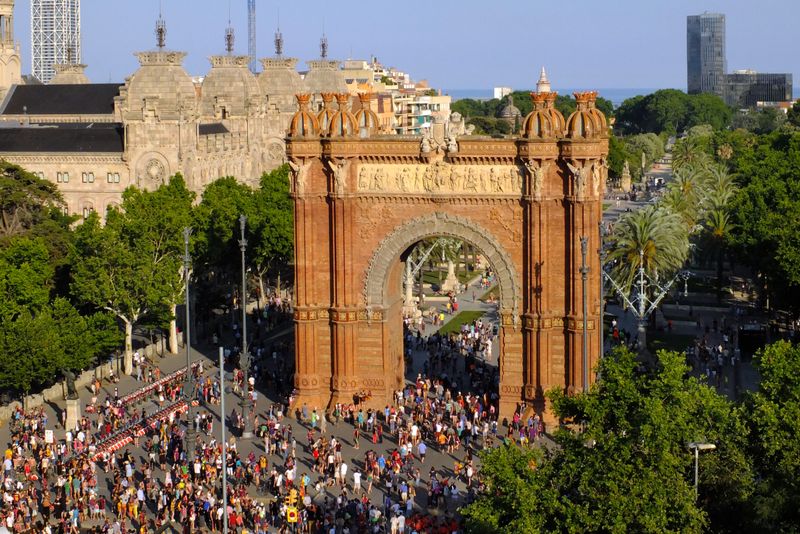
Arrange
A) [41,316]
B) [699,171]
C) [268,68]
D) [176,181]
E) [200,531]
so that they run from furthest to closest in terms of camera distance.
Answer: [268,68], [699,171], [176,181], [41,316], [200,531]

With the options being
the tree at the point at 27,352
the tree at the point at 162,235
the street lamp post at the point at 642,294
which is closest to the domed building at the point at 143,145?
the tree at the point at 162,235

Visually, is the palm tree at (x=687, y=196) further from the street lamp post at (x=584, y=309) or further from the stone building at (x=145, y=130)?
the street lamp post at (x=584, y=309)

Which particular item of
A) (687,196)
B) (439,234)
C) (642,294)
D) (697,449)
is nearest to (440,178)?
(439,234)

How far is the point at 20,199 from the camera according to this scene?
9506cm

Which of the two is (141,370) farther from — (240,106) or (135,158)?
(240,106)

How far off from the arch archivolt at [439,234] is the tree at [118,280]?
16638 millimetres

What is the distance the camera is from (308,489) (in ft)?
201

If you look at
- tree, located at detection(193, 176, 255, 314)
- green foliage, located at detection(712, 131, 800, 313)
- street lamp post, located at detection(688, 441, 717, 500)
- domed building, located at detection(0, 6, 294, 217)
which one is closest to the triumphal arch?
green foliage, located at detection(712, 131, 800, 313)

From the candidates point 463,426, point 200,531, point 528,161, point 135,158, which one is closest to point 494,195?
point 528,161

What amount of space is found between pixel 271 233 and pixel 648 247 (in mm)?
24587

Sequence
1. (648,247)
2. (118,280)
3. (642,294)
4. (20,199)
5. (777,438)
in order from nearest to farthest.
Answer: (777,438) → (118,280) → (642,294) → (648,247) → (20,199)

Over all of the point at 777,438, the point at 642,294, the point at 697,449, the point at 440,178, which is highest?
the point at 440,178

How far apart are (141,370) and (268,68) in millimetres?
68721

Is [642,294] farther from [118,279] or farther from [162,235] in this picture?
[118,279]
